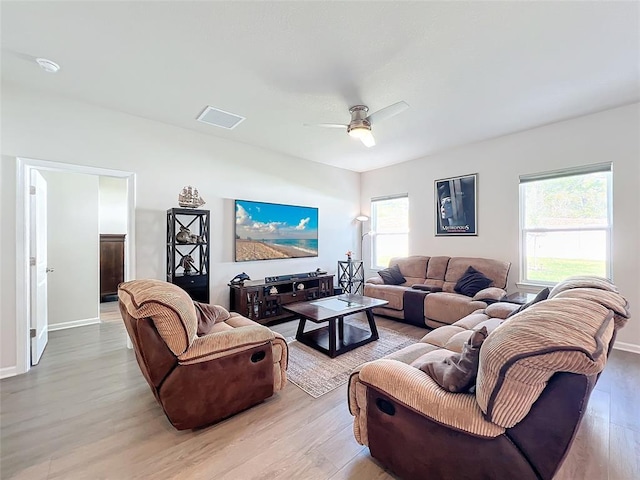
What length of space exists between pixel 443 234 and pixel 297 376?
3.52 metres

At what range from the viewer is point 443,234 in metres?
4.86

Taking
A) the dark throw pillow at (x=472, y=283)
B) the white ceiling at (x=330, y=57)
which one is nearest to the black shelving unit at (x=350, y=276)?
the dark throw pillow at (x=472, y=283)

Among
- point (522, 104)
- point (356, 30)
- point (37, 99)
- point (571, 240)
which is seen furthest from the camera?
point (571, 240)

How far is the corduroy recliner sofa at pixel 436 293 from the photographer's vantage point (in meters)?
3.60

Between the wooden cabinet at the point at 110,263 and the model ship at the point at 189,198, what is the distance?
3.58 meters

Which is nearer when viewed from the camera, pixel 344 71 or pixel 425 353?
pixel 425 353

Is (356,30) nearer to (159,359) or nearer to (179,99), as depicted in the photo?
(179,99)

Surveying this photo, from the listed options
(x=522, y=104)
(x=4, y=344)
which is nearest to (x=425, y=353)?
(x=522, y=104)

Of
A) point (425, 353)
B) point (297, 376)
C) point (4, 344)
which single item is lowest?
point (297, 376)

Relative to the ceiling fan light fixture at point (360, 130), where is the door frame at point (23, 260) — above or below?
below

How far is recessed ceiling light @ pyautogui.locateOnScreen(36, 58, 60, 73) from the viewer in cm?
233

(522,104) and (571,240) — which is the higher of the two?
(522,104)

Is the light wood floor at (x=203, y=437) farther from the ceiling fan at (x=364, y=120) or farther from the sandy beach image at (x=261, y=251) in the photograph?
the ceiling fan at (x=364, y=120)

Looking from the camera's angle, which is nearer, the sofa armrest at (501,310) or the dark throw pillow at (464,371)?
the dark throw pillow at (464,371)
